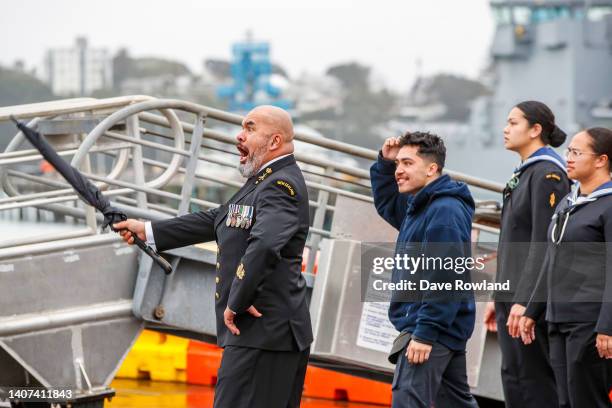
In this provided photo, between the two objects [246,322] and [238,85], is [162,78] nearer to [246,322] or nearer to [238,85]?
[238,85]

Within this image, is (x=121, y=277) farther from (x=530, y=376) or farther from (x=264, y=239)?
(x=530, y=376)

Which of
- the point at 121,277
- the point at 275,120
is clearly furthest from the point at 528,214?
the point at 121,277

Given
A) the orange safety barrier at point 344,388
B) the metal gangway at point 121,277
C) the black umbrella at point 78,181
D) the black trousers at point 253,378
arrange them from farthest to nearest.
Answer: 1. the orange safety barrier at point 344,388
2. the metal gangway at point 121,277
3. the black trousers at point 253,378
4. the black umbrella at point 78,181

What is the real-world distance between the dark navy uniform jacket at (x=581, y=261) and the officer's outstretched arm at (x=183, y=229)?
5.69ft

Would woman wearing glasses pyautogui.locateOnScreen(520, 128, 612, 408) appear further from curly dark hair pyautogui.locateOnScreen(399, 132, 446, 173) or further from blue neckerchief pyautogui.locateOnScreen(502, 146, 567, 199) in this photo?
curly dark hair pyautogui.locateOnScreen(399, 132, 446, 173)

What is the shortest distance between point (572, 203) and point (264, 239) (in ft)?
5.56

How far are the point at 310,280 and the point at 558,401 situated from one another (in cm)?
201

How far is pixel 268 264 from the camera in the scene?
5340 mm

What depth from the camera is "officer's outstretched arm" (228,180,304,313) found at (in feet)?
17.4

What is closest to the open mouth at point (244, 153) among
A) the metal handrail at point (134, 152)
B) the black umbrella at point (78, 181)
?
the black umbrella at point (78, 181)

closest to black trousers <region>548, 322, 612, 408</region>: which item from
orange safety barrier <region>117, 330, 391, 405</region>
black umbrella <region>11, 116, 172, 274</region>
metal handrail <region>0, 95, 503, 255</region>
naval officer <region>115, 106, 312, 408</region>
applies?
naval officer <region>115, 106, 312, 408</region>

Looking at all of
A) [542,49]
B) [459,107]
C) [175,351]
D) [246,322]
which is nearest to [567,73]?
[542,49]

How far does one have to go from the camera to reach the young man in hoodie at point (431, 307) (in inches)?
218

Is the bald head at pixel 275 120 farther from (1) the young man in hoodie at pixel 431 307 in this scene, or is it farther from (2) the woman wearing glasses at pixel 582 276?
(2) the woman wearing glasses at pixel 582 276
